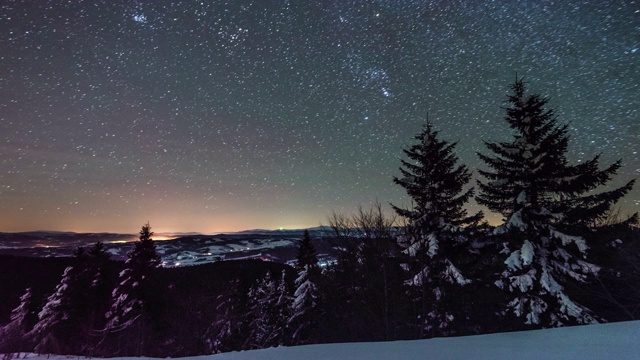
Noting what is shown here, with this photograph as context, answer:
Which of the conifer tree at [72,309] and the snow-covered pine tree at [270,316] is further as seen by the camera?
the snow-covered pine tree at [270,316]

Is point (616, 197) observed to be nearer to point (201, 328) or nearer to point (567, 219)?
point (567, 219)

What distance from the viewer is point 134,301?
3030 centimetres

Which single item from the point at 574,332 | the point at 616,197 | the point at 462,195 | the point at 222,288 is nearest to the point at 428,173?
the point at 462,195

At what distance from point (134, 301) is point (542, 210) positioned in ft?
104

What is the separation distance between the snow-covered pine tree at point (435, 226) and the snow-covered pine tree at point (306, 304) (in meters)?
12.8

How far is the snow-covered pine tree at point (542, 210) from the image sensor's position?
46.8 ft

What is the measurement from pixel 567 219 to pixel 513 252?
128 inches

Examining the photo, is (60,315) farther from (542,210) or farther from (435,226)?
(542,210)

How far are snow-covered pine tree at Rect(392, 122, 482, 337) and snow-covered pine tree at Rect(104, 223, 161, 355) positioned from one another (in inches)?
945

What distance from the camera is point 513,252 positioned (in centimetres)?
1452

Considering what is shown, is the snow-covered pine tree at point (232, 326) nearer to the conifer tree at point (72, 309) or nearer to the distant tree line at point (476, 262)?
the distant tree line at point (476, 262)

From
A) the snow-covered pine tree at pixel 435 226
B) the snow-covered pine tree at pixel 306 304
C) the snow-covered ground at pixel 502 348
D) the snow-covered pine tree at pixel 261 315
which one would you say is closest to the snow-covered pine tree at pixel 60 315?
the snow-covered pine tree at pixel 261 315

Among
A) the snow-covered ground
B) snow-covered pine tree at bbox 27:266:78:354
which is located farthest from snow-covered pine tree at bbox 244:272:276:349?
the snow-covered ground

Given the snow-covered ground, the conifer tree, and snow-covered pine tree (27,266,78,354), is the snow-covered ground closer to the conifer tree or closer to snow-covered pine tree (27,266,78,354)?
the conifer tree
